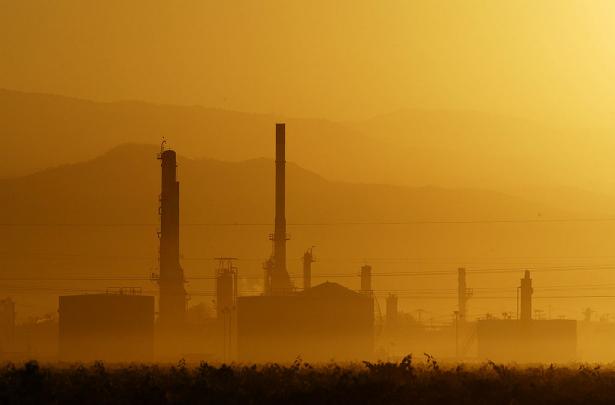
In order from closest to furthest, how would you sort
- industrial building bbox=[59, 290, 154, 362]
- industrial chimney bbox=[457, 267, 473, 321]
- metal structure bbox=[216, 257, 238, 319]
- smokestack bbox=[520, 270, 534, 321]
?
industrial building bbox=[59, 290, 154, 362], smokestack bbox=[520, 270, 534, 321], metal structure bbox=[216, 257, 238, 319], industrial chimney bbox=[457, 267, 473, 321]

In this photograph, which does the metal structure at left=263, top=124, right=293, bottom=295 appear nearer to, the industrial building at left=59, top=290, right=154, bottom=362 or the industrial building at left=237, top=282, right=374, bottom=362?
the industrial building at left=237, top=282, right=374, bottom=362

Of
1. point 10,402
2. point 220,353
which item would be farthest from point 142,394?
point 220,353

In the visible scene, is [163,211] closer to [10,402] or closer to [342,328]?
[342,328]

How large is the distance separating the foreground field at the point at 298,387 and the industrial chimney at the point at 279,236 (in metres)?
51.0

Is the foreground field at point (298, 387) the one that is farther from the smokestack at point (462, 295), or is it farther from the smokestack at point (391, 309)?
the smokestack at point (462, 295)

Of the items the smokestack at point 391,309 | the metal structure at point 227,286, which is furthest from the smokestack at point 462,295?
the metal structure at point 227,286

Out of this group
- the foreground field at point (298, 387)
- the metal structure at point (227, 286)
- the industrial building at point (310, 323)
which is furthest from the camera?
the metal structure at point (227, 286)

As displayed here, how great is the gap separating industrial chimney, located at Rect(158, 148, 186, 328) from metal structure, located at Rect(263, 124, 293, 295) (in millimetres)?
6234

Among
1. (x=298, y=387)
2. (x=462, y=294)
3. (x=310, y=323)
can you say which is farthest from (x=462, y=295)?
(x=298, y=387)

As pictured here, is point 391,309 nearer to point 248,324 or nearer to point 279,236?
point 279,236

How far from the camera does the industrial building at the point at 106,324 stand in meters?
67.3

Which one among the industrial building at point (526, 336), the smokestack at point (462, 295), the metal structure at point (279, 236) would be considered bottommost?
the industrial building at point (526, 336)

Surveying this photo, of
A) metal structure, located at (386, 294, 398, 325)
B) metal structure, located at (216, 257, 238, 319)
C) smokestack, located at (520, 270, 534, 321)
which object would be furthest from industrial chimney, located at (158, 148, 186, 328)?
metal structure, located at (386, 294, 398, 325)

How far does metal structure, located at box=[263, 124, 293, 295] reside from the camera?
77438mm
